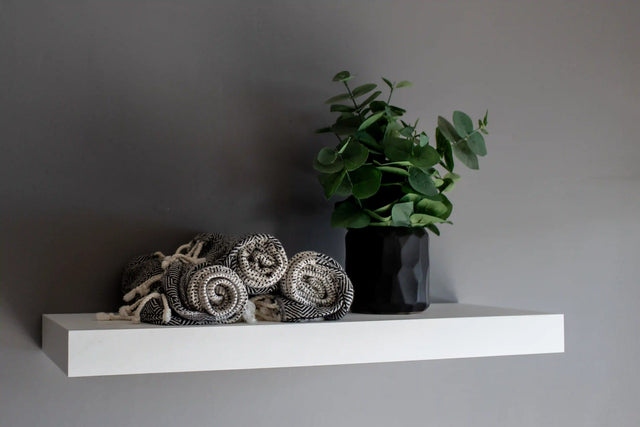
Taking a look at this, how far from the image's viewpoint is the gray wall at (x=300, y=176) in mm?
957

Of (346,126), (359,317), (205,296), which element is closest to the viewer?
(205,296)

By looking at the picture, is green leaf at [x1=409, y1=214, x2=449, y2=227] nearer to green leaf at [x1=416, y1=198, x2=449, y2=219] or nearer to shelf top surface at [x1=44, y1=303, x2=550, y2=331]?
green leaf at [x1=416, y1=198, x2=449, y2=219]

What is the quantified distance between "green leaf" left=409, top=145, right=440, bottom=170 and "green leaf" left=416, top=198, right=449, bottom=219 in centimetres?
6

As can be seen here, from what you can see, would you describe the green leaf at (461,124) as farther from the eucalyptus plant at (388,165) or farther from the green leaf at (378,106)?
the green leaf at (378,106)

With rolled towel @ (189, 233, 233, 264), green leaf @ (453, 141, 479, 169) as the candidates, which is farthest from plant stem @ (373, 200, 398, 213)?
rolled towel @ (189, 233, 233, 264)

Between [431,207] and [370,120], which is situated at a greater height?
[370,120]

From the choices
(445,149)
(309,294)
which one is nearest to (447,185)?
(445,149)

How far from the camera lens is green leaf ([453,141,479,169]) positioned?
955 millimetres

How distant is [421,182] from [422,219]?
0.21ft

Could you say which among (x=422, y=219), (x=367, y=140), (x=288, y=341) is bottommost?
(x=288, y=341)

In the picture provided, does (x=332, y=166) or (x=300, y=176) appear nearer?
(x=332, y=166)

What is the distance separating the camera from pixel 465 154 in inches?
37.7

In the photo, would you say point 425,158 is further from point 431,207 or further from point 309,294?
point 309,294

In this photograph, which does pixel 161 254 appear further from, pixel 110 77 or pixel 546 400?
pixel 546 400
